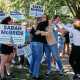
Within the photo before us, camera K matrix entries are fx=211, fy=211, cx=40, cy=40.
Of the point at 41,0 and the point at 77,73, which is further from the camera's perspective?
the point at 41,0

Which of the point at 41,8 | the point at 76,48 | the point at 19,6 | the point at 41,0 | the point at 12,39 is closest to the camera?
the point at 12,39

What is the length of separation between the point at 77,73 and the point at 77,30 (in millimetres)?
1210

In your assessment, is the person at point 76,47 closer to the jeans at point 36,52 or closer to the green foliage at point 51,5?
the jeans at point 36,52

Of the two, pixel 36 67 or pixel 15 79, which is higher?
pixel 36 67

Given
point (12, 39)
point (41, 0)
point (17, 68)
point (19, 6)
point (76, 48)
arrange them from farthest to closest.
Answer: point (19, 6) < point (41, 0) < point (17, 68) < point (76, 48) < point (12, 39)

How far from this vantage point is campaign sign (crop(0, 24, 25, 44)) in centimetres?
526

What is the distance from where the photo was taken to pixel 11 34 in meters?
5.38

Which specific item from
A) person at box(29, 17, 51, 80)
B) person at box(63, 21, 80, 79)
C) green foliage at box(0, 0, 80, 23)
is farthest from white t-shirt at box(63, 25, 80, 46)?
green foliage at box(0, 0, 80, 23)

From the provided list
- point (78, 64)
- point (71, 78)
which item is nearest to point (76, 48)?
point (78, 64)

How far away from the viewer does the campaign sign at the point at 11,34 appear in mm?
5262

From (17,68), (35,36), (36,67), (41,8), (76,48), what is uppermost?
(41,8)

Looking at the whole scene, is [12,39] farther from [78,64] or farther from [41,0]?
[41,0]

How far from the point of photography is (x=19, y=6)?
1962 centimetres

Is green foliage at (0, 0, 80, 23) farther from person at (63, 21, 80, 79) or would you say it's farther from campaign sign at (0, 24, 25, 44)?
campaign sign at (0, 24, 25, 44)
